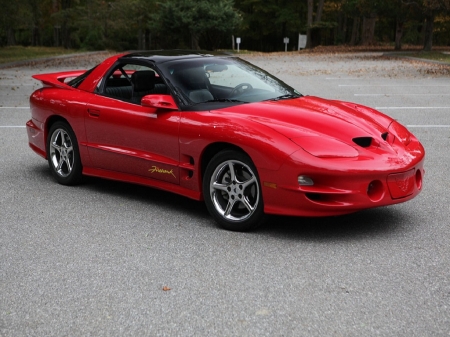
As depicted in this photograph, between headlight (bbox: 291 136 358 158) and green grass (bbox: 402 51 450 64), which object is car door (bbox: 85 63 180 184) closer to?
headlight (bbox: 291 136 358 158)

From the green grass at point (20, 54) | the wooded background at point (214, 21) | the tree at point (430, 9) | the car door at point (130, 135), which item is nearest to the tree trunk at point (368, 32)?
the wooded background at point (214, 21)

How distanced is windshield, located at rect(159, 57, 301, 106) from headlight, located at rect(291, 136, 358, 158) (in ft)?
3.28

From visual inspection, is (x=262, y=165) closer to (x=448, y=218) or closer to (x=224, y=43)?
(x=448, y=218)

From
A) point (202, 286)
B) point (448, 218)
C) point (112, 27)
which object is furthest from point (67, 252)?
point (112, 27)

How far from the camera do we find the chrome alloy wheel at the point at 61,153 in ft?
23.9

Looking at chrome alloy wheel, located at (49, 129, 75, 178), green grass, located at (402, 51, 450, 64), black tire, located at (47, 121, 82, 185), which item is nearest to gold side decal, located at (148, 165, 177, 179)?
black tire, located at (47, 121, 82, 185)

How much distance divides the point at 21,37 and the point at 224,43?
22.1 meters

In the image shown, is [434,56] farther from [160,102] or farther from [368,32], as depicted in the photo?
[160,102]

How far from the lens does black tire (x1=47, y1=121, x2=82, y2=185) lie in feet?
23.6

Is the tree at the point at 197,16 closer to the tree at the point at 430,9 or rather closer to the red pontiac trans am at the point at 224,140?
the tree at the point at 430,9

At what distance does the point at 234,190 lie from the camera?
5594 millimetres

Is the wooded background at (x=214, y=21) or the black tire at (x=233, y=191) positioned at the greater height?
the black tire at (x=233, y=191)

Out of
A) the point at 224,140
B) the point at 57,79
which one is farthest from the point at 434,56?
the point at 224,140

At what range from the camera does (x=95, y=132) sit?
6.84 m
